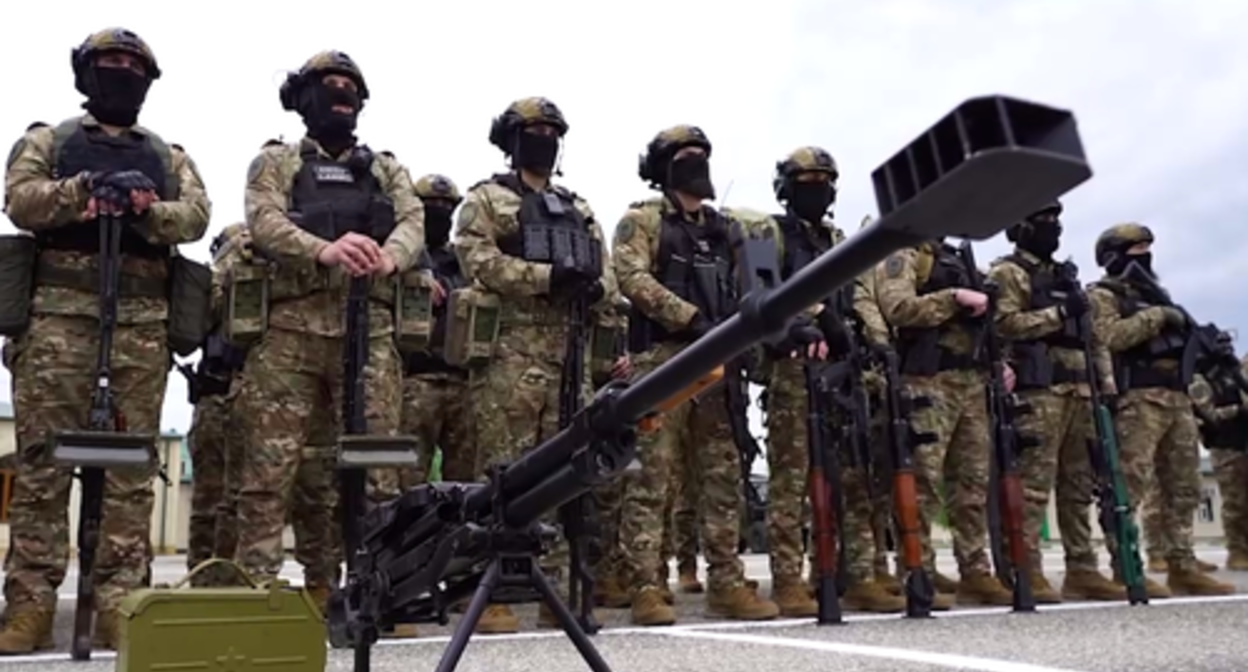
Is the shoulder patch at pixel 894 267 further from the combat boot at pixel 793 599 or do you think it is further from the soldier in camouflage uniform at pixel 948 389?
the combat boot at pixel 793 599

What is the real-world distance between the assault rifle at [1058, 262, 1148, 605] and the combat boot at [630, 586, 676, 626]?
2856 mm

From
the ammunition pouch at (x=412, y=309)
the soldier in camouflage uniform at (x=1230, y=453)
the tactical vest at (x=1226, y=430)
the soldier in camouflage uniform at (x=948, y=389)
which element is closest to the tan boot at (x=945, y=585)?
the soldier in camouflage uniform at (x=948, y=389)

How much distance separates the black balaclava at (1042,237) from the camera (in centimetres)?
788

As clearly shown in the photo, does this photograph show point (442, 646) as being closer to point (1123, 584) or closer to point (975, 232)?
point (975, 232)

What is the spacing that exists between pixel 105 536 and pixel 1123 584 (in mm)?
5811

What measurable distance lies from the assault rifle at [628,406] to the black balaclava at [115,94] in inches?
110

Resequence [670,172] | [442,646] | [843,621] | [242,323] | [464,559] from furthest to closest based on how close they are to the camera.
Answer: [670,172]
[843,621]
[242,323]
[442,646]
[464,559]

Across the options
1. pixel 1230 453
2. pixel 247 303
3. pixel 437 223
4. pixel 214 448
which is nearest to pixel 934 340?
pixel 437 223

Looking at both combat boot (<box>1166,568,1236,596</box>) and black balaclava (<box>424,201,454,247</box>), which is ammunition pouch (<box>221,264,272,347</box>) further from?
combat boot (<box>1166,568,1236,596</box>)

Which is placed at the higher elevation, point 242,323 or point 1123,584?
point 242,323

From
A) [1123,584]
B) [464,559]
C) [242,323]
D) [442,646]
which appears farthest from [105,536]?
[1123,584]

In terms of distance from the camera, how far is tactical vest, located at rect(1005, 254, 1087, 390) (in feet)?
25.5

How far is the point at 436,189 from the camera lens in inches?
328

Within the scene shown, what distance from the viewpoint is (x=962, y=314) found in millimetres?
7215
